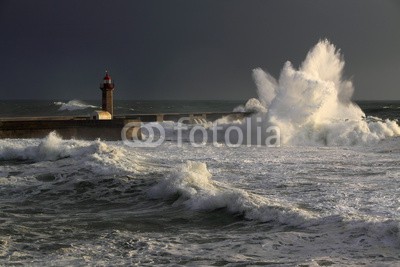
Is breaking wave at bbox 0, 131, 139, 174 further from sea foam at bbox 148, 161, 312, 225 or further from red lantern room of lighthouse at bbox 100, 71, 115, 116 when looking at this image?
red lantern room of lighthouse at bbox 100, 71, 115, 116

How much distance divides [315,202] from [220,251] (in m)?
2.53

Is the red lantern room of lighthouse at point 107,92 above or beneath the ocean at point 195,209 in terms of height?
above

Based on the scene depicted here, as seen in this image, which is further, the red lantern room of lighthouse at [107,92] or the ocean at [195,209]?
the red lantern room of lighthouse at [107,92]

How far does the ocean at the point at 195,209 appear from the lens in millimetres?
5219

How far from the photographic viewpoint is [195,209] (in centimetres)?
750

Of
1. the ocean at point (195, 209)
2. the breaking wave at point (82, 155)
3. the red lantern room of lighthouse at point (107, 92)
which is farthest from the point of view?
the red lantern room of lighthouse at point (107, 92)

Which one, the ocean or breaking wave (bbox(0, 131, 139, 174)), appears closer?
the ocean

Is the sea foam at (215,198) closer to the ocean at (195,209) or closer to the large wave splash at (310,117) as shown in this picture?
the ocean at (195,209)

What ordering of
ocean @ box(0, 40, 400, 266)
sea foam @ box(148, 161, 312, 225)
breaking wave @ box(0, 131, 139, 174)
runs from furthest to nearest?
breaking wave @ box(0, 131, 139, 174) → sea foam @ box(148, 161, 312, 225) → ocean @ box(0, 40, 400, 266)

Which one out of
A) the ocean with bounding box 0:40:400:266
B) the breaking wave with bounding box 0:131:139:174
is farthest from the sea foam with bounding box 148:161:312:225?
the breaking wave with bounding box 0:131:139:174

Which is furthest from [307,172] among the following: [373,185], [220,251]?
[220,251]

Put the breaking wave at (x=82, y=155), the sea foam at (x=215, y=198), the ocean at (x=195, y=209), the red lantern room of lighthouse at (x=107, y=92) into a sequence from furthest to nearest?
the red lantern room of lighthouse at (x=107, y=92), the breaking wave at (x=82, y=155), the sea foam at (x=215, y=198), the ocean at (x=195, y=209)

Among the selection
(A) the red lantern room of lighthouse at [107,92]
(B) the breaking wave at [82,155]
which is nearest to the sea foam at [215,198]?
(B) the breaking wave at [82,155]

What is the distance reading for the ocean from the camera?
17.1 ft
